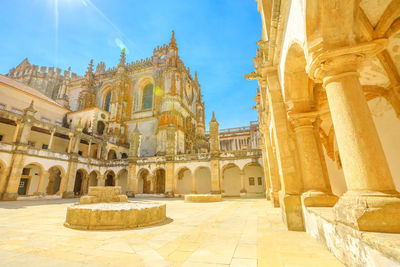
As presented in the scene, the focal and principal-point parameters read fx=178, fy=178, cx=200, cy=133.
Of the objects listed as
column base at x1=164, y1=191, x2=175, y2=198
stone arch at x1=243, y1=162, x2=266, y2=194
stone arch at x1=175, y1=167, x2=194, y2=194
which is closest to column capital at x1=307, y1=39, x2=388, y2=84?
stone arch at x1=243, y1=162, x2=266, y2=194

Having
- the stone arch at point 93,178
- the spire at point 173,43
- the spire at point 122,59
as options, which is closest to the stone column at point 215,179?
the stone arch at point 93,178

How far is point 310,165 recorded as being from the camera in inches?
182

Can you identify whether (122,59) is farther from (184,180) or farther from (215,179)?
(215,179)

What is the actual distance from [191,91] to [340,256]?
37447 mm

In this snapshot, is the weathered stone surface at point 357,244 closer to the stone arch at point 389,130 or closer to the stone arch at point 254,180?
the stone arch at point 389,130

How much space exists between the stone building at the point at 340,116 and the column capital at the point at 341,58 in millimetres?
13

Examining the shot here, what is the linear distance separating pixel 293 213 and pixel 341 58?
3696mm

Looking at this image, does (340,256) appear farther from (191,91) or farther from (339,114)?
(191,91)

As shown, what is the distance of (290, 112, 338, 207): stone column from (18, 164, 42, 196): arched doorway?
26.8 meters

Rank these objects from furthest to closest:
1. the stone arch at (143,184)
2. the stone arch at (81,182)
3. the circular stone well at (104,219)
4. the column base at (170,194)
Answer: the stone arch at (143,184)
the stone arch at (81,182)
the column base at (170,194)
the circular stone well at (104,219)

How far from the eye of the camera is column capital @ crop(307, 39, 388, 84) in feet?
8.76

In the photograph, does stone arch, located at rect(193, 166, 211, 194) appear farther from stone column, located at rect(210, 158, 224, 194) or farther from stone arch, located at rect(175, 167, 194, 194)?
stone column, located at rect(210, 158, 224, 194)

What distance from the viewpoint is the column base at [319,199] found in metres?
4.09

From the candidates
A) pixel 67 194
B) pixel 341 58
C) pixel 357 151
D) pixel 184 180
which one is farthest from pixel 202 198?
pixel 67 194
